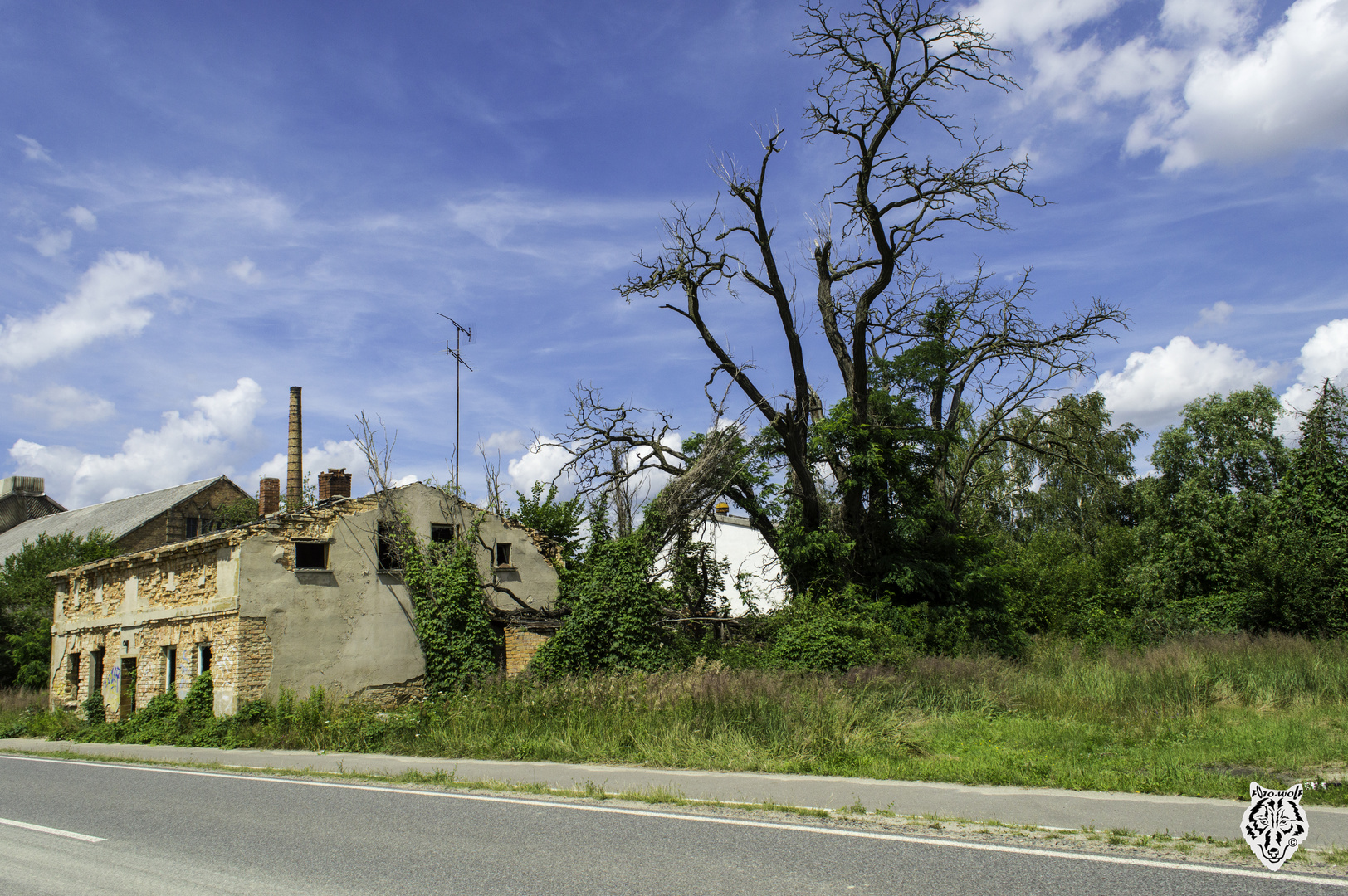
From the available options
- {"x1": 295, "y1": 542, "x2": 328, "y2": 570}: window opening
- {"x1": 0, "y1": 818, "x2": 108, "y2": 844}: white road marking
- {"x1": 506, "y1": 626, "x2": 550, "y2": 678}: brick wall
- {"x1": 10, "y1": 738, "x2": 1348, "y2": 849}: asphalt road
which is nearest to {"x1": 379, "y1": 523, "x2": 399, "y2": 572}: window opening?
{"x1": 295, "y1": 542, "x2": 328, "y2": 570}: window opening

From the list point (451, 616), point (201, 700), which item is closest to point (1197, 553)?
point (451, 616)

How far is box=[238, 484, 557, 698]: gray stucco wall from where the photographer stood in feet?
63.5

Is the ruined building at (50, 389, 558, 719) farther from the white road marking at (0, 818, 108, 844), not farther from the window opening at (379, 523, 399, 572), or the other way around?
the white road marking at (0, 818, 108, 844)

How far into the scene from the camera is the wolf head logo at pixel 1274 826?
5945 mm

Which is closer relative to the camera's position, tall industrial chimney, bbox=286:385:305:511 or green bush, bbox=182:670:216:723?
green bush, bbox=182:670:216:723

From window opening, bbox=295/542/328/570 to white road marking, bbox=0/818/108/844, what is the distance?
35.6ft

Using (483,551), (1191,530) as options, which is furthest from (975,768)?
(1191,530)

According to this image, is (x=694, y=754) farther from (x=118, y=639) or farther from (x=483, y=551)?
(x=118, y=639)

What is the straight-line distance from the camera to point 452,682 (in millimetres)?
19547

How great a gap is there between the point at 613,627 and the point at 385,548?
7.01m

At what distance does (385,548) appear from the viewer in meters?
21.6

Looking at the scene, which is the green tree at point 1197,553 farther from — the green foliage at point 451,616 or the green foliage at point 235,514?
the green foliage at point 235,514

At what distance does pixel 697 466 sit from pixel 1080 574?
17809 millimetres

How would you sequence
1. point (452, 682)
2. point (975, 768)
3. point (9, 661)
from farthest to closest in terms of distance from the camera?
point (9, 661) → point (452, 682) → point (975, 768)
